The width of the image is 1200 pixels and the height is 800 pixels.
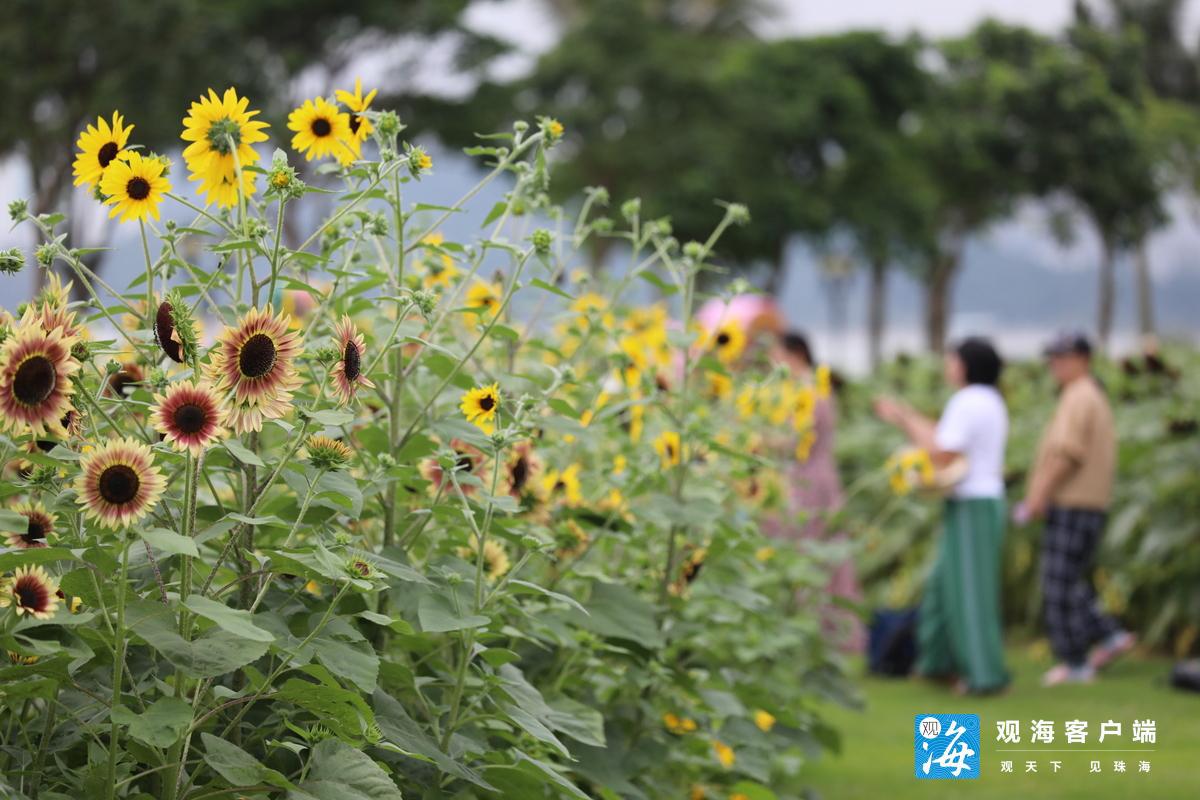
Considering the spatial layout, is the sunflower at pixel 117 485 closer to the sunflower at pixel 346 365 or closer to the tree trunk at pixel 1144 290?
the sunflower at pixel 346 365

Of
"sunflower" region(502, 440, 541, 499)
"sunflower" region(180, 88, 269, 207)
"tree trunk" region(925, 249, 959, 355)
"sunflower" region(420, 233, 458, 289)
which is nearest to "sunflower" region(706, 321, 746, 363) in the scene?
"sunflower" region(420, 233, 458, 289)

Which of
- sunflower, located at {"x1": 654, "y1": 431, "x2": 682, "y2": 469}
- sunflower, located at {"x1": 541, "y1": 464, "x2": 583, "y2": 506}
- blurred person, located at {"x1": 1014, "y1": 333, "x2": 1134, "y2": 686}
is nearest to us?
Answer: sunflower, located at {"x1": 541, "y1": 464, "x2": 583, "y2": 506}

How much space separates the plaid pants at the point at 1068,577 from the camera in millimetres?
7492

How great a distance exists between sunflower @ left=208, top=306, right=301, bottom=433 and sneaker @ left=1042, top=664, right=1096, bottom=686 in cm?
635

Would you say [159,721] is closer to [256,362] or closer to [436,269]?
[256,362]

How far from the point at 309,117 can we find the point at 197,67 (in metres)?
24.4

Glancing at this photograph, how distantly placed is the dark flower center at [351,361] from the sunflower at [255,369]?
0.24 ft

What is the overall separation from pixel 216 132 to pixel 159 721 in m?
0.80

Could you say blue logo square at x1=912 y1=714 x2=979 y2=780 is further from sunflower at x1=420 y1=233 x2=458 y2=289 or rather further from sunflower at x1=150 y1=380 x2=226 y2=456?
sunflower at x1=150 y1=380 x2=226 y2=456

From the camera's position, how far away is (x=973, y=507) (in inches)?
279

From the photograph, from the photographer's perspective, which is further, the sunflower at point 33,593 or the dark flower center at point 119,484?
the sunflower at point 33,593

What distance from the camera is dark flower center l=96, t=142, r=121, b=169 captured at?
2.00m

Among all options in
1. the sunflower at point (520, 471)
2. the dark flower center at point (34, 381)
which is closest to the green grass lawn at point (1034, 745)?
the sunflower at point (520, 471)

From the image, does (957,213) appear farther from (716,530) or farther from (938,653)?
(716,530)
